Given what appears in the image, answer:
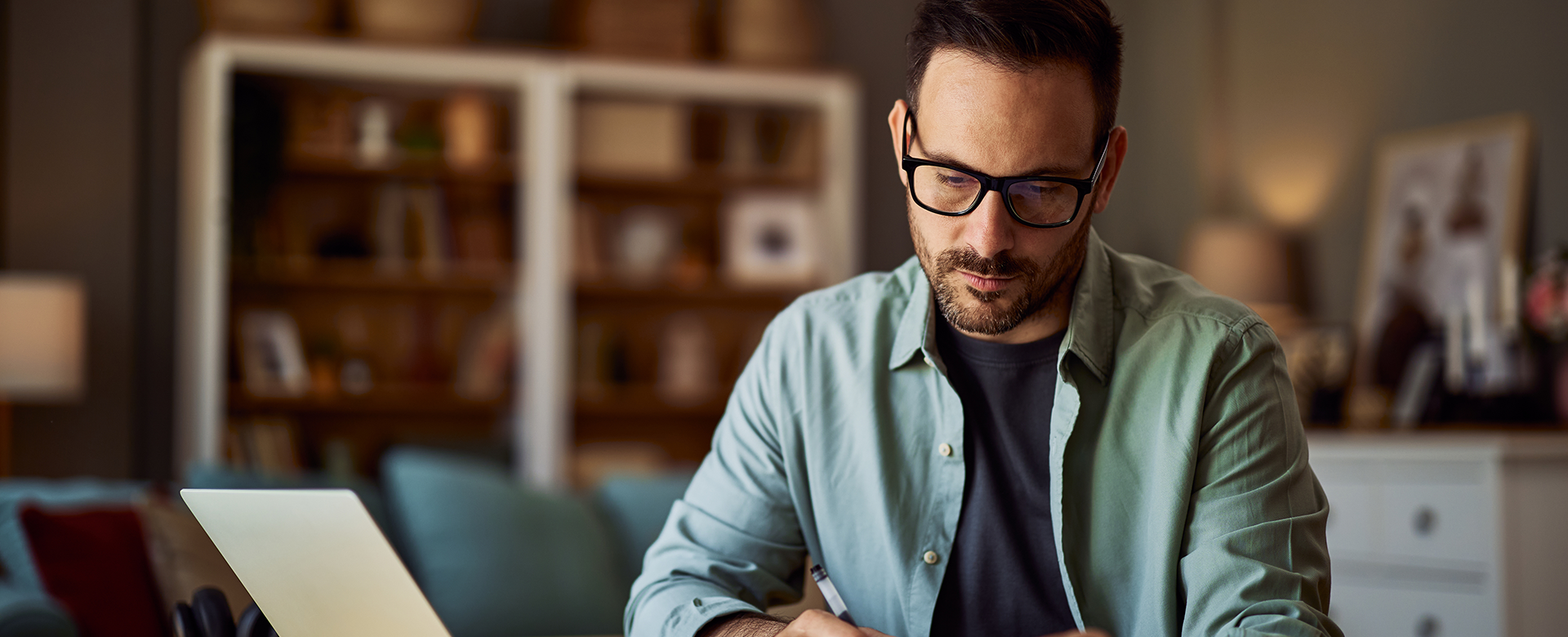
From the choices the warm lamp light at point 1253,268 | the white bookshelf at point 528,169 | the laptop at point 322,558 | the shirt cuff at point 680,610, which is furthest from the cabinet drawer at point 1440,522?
the white bookshelf at point 528,169

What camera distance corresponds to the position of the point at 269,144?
410 centimetres

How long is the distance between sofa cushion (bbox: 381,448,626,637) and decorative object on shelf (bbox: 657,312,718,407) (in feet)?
5.22

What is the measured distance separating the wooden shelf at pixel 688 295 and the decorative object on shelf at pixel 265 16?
126 centimetres

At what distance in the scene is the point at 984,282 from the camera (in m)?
1.20

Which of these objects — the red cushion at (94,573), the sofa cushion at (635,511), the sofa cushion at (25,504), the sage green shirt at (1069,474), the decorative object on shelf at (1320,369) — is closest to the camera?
the sage green shirt at (1069,474)

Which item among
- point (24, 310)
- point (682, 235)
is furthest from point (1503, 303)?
point (24, 310)

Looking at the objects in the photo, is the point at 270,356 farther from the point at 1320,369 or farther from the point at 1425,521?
the point at 1425,521

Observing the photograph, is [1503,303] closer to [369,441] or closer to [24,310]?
[369,441]

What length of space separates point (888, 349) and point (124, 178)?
143 inches

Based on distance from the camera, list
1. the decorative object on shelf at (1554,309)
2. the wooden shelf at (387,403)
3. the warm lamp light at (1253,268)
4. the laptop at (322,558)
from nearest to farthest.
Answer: the laptop at (322,558) → the decorative object on shelf at (1554,309) → the warm lamp light at (1253,268) → the wooden shelf at (387,403)

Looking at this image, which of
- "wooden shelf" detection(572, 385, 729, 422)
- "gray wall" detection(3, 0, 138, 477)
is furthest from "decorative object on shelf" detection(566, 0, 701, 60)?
"gray wall" detection(3, 0, 138, 477)

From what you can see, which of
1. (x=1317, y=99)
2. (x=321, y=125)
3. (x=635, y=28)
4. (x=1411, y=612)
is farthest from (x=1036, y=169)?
(x=321, y=125)

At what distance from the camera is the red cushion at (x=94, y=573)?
2336mm

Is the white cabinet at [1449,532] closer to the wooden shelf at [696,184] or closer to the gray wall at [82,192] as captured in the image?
the wooden shelf at [696,184]
